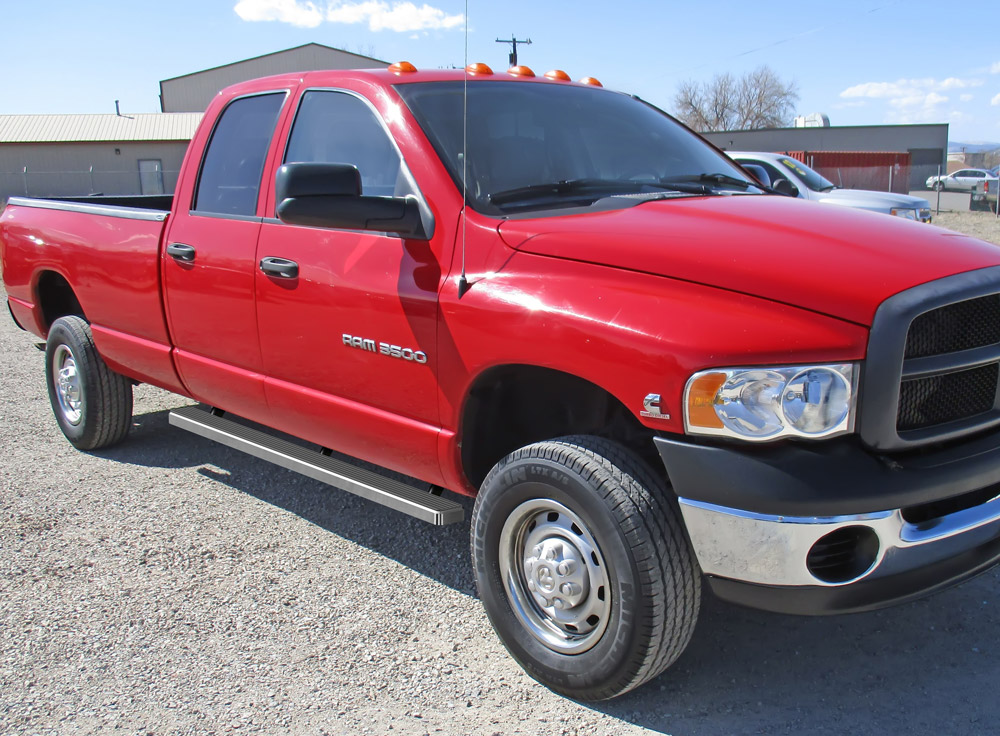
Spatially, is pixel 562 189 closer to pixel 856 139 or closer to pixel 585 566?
pixel 585 566

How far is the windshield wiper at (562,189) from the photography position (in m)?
3.23

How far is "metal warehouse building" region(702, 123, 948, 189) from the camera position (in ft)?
155

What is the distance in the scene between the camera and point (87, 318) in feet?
17.0

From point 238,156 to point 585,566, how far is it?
257cm

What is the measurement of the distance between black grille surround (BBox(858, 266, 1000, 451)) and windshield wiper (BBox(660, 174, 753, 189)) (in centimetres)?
133

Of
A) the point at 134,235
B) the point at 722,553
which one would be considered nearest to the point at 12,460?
the point at 134,235

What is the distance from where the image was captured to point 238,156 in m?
4.18

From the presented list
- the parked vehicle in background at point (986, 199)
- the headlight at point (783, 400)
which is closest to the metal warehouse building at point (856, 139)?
the parked vehicle in background at point (986, 199)

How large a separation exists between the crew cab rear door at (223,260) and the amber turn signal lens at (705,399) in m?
2.12

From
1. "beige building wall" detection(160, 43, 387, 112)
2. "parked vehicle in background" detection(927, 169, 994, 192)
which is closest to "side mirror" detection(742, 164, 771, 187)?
"parked vehicle in background" detection(927, 169, 994, 192)

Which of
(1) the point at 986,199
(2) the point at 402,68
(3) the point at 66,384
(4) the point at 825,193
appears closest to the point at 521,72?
(2) the point at 402,68

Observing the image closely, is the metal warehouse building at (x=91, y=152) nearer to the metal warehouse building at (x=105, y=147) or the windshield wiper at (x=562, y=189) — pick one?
the metal warehouse building at (x=105, y=147)

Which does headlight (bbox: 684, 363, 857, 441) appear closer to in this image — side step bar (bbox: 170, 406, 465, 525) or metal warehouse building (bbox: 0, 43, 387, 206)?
side step bar (bbox: 170, 406, 465, 525)

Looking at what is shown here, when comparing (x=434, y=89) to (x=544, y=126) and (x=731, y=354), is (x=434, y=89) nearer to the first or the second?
(x=544, y=126)
